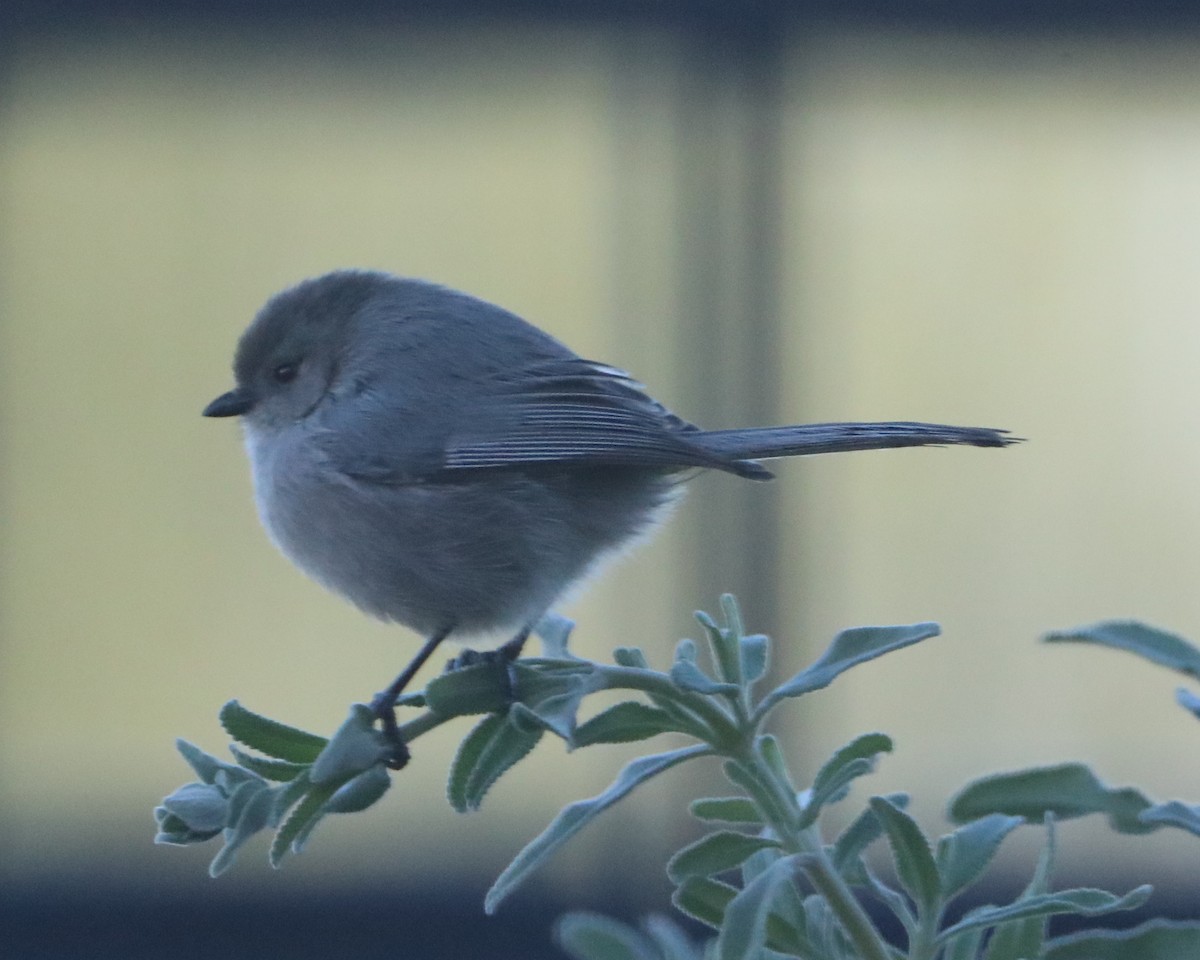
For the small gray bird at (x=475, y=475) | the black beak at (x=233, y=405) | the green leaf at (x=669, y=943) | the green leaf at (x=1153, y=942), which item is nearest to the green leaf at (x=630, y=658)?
the green leaf at (x=669, y=943)

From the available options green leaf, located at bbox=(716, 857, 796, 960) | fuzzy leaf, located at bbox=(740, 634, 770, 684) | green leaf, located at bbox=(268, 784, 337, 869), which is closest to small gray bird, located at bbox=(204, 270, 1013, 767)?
fuzzy leaf, located at bbox=(740, 634, 770, 684)

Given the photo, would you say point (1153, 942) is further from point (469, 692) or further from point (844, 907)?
point (469, 692)

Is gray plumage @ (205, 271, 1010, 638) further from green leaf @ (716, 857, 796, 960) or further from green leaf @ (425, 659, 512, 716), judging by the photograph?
green leaf @ (716, 857, 796, 960)

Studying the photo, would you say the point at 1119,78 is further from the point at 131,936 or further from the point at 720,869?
the point at 720,869

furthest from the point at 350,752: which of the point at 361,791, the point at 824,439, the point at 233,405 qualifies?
the point at 233,405

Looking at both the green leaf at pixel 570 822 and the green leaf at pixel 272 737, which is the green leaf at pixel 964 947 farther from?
the green leaf at pixel 272 737

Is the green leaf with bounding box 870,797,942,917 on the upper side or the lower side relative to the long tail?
lower
